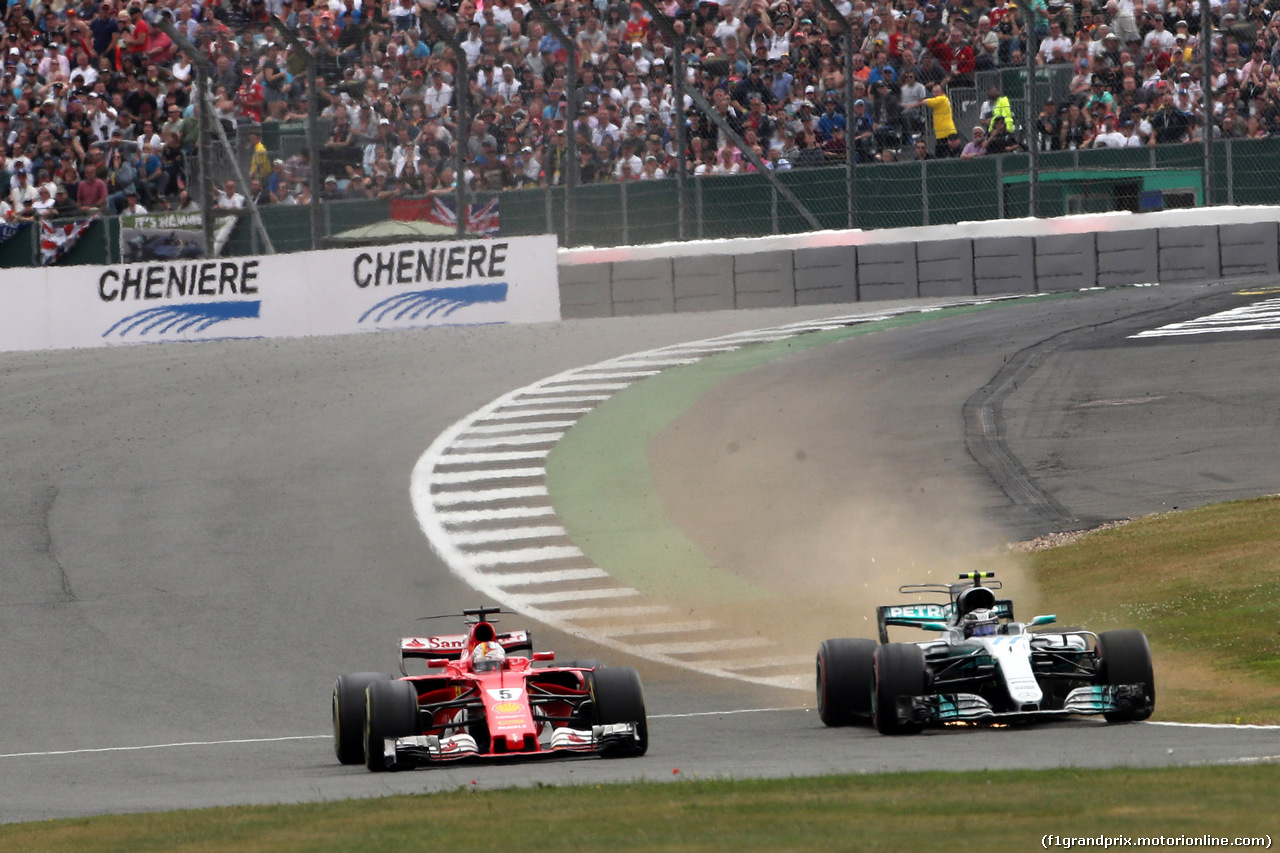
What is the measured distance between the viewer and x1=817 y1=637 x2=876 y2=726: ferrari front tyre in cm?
1129

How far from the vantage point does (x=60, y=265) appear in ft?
86.3

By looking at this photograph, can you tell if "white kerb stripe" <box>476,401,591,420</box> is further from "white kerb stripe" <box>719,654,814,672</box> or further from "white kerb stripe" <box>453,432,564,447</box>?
"white kerb stripe" <box>719,654,814,672</box>

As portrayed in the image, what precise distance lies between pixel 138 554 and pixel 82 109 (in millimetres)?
14401

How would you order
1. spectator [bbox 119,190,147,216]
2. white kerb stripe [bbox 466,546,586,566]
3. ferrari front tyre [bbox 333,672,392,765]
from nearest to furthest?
ferrari front tyre [bbox 333,672,392,765], white kerb stripe [bbox 466,546,586,566], spectator [bbox 119,190,147,216]

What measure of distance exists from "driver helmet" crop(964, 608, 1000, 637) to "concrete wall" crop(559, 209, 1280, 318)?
1293 centimetres

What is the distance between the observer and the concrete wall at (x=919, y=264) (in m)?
23.0

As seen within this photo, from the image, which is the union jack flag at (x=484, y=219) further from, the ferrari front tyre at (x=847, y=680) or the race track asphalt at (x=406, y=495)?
the ferrari front tyre at (x=847, y=680)

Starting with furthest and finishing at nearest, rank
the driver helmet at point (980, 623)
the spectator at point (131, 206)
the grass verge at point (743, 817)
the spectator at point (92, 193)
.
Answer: the spectator at point (92, 193)
the spectator at point (131, 206)
the driver helmet at point (980, 623)
the grass verge at point (743, 817)

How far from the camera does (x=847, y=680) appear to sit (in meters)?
11.3

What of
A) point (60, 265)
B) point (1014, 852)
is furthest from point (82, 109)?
point (1014, 852)

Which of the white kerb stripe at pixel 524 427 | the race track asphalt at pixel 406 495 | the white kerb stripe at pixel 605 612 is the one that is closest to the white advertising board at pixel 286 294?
the race track asphalt at pixel 406 495

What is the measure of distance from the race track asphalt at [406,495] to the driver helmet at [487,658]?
0.64 meters

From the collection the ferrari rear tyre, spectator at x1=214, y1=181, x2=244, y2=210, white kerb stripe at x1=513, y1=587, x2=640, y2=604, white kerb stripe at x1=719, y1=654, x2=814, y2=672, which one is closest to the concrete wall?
spectator at x1=214, y1=181, x2=244, y2=210

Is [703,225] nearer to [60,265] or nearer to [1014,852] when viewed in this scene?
[60,265]
